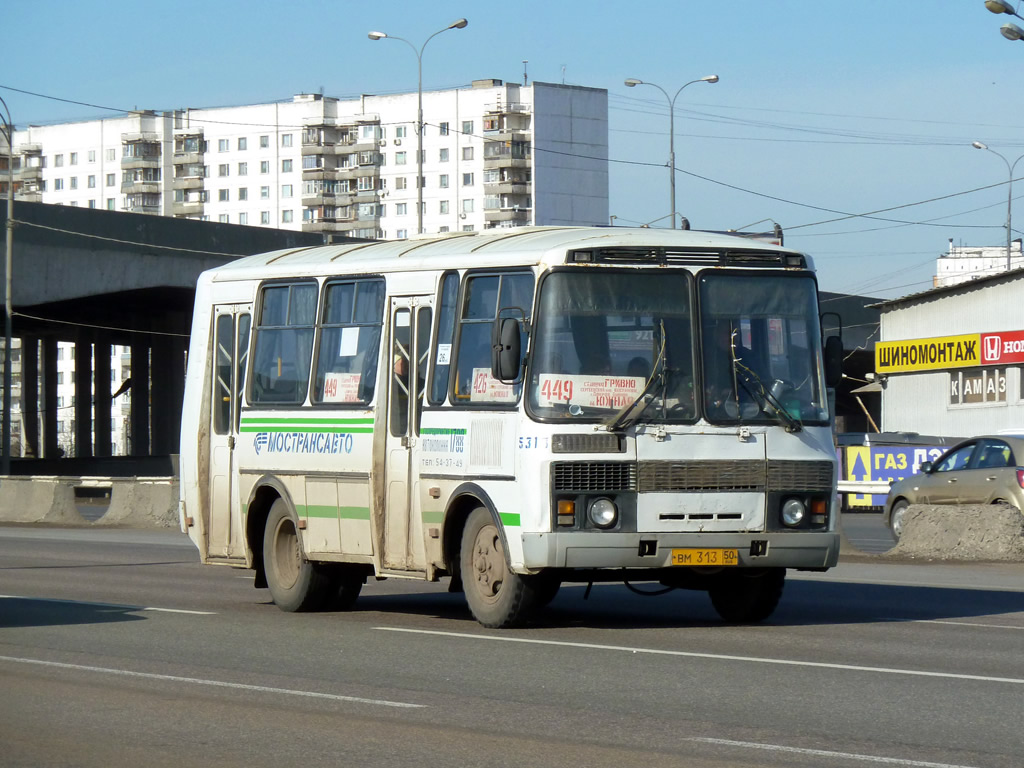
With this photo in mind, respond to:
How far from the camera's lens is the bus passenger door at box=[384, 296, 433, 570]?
1369 cm

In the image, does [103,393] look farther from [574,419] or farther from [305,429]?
[574,419]

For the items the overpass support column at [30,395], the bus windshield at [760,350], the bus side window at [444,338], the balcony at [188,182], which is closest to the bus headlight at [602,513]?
the bus windshield at [760,350]

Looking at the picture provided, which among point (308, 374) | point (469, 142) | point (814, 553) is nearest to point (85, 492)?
point (308, 374)

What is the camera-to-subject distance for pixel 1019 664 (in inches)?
424

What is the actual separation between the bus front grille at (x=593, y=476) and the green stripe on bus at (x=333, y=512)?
2.35m

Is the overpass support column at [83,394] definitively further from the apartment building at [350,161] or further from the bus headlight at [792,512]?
the bus headlight at [792,512]

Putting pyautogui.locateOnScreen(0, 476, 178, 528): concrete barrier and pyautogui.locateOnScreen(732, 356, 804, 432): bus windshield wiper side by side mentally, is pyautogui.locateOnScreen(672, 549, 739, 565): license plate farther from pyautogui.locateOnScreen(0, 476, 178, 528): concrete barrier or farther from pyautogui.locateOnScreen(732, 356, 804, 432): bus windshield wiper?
pyautogui.locateOnScreen(0, 476, 178, 528): concrete barrier

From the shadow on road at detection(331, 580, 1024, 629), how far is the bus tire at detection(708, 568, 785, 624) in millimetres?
136

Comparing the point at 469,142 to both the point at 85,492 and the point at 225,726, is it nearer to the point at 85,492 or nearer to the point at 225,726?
the point at 85,492

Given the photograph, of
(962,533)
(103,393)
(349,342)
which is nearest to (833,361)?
(349,342)

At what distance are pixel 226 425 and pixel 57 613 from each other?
7.46ft

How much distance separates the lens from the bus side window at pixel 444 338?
44.2ft

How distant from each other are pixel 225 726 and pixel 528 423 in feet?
14.6

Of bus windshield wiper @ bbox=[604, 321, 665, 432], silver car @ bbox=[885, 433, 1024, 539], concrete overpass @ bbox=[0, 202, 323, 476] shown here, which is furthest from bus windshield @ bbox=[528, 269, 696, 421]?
concrete overpass @ bbox=[0, 202, 323, 476]
